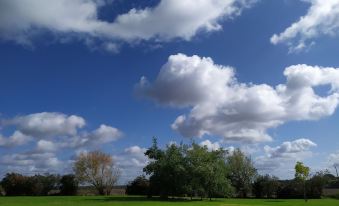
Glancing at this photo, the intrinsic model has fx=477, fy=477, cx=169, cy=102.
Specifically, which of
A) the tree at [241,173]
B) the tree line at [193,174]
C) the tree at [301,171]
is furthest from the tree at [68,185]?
the tree at [301,171]

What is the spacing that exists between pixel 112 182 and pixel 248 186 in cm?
2712

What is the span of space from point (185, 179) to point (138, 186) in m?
19.9

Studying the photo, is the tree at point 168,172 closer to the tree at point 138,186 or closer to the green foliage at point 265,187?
the tree at point 138,186

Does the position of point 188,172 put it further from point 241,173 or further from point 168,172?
point 241,173

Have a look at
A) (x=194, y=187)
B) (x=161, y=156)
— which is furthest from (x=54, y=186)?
(x=194, y=187)

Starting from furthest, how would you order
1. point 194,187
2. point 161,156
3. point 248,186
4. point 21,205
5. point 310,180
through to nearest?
point 248,186, point 310,180, point 161,156, point 194,187, point 21,205

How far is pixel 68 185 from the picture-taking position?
290 feet

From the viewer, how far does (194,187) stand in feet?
228

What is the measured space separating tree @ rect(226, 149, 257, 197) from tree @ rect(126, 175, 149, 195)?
18.5 meters

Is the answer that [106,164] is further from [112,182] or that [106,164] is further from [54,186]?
[54,186]

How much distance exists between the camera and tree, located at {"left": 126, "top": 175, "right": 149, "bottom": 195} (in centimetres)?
8694

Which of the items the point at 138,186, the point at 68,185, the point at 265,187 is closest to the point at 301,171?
the point at 265,187

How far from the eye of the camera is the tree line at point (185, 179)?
7038cm

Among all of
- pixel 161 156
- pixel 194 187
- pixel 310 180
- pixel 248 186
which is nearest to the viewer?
pixel 194 187
